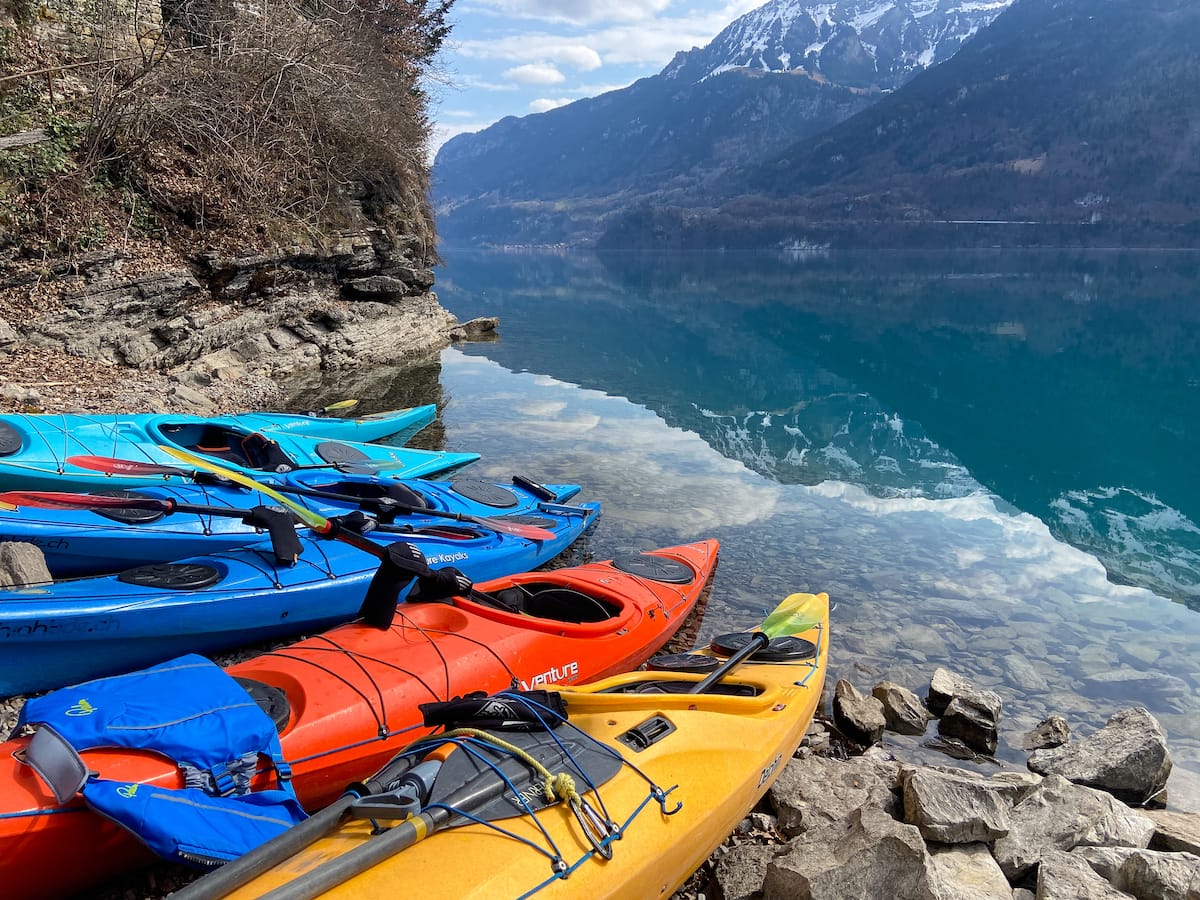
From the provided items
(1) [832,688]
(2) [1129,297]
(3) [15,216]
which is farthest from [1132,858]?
(2) [1129,297]

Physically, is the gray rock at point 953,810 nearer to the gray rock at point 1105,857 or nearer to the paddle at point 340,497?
the gray rock at point 1105,857

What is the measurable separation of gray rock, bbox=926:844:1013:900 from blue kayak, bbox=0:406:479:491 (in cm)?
709

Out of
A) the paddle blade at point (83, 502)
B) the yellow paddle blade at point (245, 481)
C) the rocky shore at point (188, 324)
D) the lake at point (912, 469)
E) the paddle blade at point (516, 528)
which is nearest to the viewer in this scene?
the yellow paddle blade at point (245, 481)

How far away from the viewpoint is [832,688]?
20.0ft

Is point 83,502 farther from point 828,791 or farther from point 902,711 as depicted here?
point 902,711

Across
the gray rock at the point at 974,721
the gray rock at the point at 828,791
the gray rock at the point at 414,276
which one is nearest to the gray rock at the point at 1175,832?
the gray rock at the point at 974,721

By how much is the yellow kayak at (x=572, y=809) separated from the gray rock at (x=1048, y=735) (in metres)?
2.31

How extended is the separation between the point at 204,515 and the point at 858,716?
5.57m

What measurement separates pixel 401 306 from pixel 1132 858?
756 inches

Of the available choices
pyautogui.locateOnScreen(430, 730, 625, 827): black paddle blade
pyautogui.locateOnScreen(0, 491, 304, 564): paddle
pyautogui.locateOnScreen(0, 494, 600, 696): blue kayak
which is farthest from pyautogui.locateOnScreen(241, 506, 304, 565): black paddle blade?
pyautogui.locateOnScreen(430, 730, 625, 827): black paddle blade

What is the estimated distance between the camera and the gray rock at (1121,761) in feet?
15.9

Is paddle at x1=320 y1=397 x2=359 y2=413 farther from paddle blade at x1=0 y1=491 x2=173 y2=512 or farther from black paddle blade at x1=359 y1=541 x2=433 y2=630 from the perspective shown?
black paddle blade at x1=359 y1=541 x2=433 y2=630

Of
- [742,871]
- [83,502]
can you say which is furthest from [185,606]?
[742,871]

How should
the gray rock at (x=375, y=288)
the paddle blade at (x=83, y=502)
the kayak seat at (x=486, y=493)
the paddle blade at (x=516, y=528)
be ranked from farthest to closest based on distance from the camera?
the gray rock at (x=375, y=288) → the kayak seat at (x=486, y=493) → the paddle blade at (x=516, y=528) → the paddle blade at (x=83, y=502)
